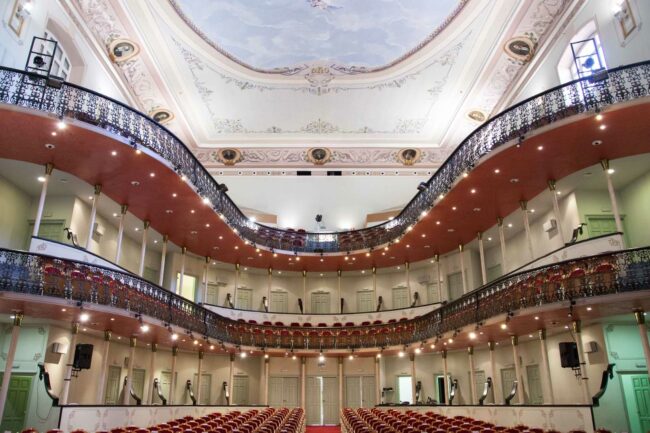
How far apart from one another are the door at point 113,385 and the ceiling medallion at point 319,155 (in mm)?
15411

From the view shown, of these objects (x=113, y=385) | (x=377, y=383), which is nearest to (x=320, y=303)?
(x=377, y=383)

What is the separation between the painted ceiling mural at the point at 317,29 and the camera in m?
21.0

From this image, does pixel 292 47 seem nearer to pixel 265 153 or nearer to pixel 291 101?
pixel 291 101

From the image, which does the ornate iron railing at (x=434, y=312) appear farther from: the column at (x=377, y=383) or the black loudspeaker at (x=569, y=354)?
the column at (x=377, y=383)

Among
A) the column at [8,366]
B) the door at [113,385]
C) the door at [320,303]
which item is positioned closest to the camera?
the column at [8,366]

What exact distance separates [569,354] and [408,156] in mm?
17463

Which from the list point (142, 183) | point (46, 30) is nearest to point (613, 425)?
point (142, 183)

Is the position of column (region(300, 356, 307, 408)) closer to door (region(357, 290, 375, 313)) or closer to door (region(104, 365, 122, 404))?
door (region(357, 290, 375, 313))

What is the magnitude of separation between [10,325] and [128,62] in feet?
37.5

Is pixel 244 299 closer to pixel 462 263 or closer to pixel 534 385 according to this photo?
pixel 462 263

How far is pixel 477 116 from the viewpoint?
83.1 feet

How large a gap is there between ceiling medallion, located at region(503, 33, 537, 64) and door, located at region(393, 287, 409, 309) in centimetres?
1282

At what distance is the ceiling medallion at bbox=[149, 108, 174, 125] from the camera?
973 inches

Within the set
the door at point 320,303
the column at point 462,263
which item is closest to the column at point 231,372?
the door at point 320,303
